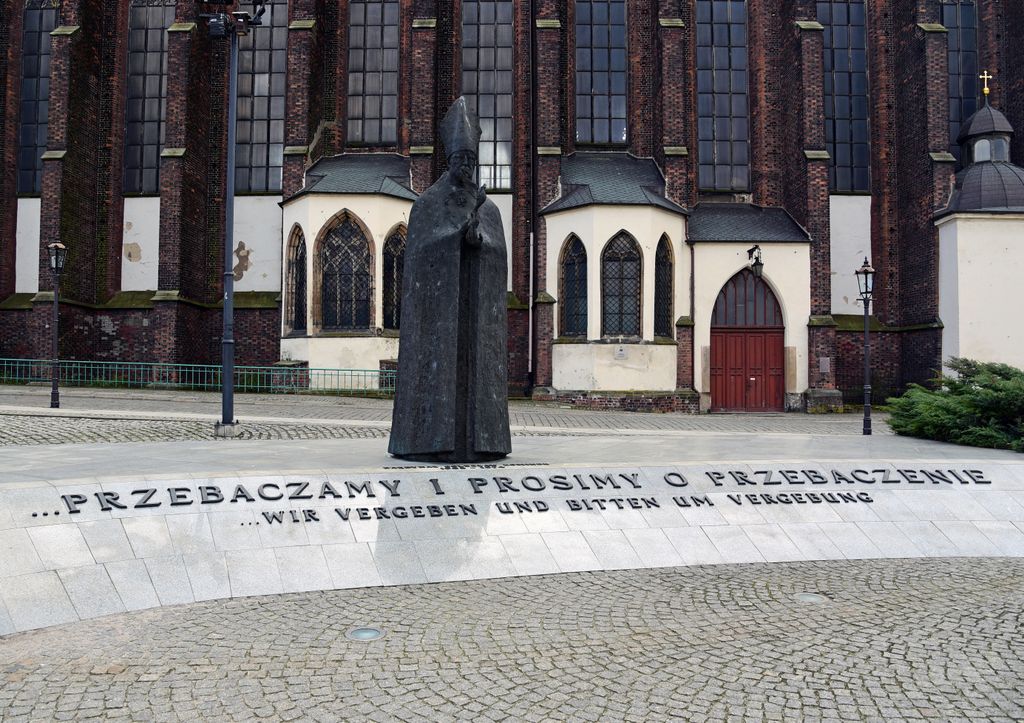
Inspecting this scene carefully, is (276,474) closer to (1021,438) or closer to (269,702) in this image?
(269,702)

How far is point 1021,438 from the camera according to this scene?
11.1m

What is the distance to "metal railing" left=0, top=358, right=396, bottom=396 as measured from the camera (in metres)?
23.8

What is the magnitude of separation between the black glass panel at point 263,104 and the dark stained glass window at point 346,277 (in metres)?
4.73

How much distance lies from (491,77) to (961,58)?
53.2 feet

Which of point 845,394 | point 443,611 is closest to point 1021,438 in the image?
point 443,611

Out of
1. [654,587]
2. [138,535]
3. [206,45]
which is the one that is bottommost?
[654,587]

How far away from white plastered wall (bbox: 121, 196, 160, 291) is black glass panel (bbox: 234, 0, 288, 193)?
3.18m

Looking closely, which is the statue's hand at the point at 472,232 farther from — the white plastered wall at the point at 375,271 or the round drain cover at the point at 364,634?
the white plastered wall at the point at 375,271

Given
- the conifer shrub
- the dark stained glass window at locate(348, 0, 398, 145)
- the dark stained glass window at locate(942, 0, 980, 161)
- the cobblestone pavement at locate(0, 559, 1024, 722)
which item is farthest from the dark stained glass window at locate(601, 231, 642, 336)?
the cobblestone pavement at locate(0, 559, 1024, 722)

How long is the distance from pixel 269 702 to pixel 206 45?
28.3 meters

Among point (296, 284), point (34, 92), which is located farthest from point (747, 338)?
point (34, 92)

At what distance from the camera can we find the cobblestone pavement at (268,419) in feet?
46.5

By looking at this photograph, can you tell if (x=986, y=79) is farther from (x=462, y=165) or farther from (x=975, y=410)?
(x=462, y=165)

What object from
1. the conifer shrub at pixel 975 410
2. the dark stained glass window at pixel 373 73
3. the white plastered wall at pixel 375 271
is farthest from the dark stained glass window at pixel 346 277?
the conifer shrub at pixel 975 410
